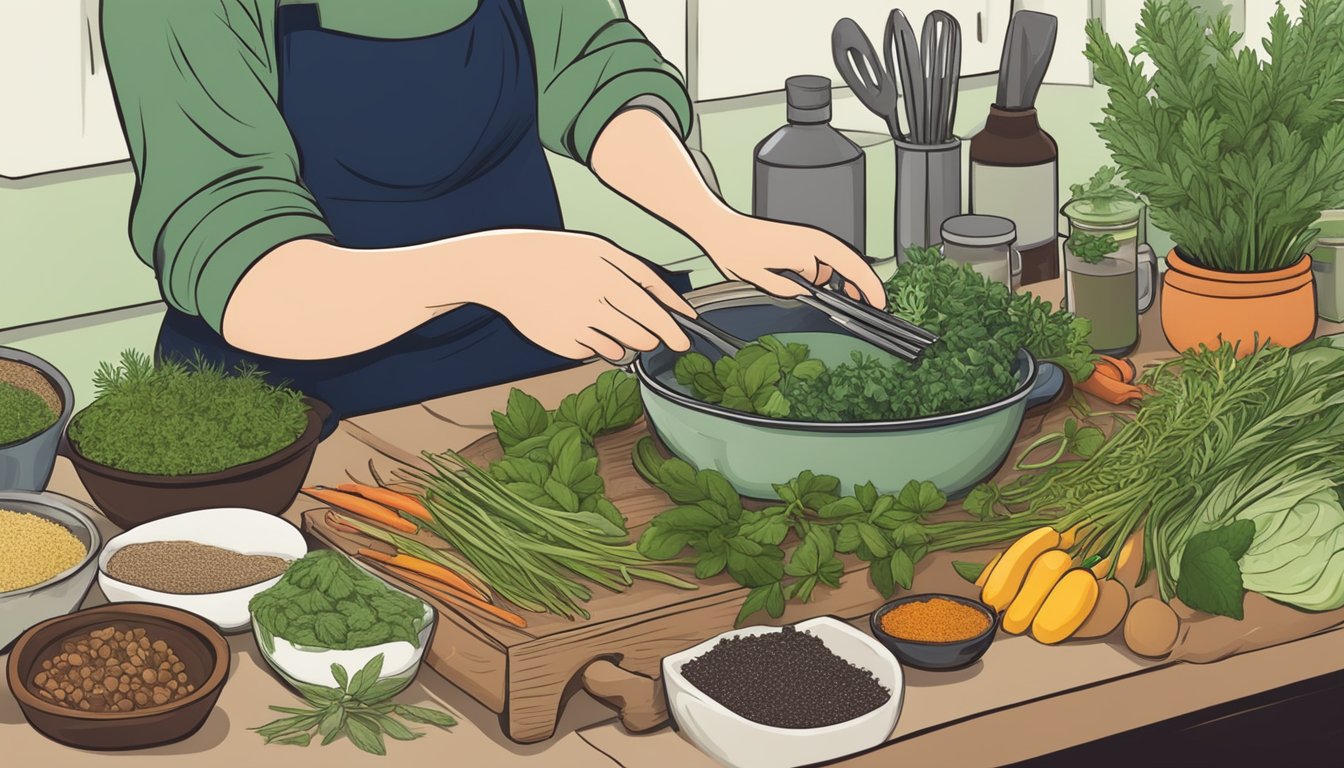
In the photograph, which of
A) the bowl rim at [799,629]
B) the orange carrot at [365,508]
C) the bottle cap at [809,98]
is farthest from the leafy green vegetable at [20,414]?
the bottle cap at [809,98]

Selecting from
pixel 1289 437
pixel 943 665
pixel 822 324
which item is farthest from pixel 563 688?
pixel 1289 437

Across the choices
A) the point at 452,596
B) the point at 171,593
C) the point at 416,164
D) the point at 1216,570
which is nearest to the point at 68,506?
the point at 171,593

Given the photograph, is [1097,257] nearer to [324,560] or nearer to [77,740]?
[324,560]

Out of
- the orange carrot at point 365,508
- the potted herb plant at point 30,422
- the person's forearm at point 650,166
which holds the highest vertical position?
the person's forearm at point 650,166

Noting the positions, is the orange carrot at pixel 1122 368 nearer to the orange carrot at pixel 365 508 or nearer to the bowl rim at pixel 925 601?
the bowl rim at pixel 925 601

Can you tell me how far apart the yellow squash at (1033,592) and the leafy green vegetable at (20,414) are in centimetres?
103

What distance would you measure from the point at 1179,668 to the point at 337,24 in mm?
1375

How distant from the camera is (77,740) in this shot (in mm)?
1515

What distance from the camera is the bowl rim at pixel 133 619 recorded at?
59.1 inches

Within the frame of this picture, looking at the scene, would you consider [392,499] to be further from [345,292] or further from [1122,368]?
[1122,368]

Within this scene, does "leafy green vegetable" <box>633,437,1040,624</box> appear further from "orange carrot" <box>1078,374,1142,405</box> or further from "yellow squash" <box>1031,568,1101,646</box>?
"orange carrot" <box>1078,374,1142,405</box>

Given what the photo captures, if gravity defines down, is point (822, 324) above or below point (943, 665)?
above

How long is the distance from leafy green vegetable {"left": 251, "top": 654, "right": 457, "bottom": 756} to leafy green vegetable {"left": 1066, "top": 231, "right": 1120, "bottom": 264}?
3.99 ft

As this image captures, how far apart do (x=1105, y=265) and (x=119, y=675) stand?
1.45 m
